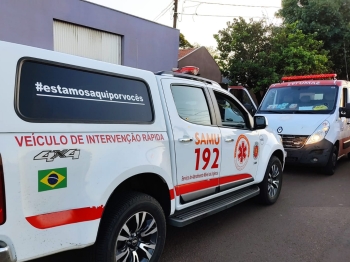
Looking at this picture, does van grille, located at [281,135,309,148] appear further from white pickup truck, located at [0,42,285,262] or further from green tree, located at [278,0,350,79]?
green tree, located at [278,0,350,79]

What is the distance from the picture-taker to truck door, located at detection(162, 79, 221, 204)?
337 cm

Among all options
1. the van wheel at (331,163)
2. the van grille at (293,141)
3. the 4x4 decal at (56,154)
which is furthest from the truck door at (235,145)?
the van wheel at (331,163)

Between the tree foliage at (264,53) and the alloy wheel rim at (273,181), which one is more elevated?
the tree foliage at (264,53)

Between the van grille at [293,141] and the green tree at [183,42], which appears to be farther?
the green tree at [183,42]

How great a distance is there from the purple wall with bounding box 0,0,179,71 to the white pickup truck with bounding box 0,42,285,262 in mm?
5873

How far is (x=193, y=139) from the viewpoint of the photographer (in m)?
3.51

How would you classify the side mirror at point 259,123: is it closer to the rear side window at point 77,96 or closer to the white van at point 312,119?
the rear side window at point 77,96

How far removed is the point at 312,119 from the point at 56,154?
6274 mm

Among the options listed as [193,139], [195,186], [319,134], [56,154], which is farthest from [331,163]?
[56,154]

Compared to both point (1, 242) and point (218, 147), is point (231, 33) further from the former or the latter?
point (1, 242)

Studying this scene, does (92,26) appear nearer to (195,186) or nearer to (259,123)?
(259,123)

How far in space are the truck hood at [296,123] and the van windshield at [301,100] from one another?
0.77 feet

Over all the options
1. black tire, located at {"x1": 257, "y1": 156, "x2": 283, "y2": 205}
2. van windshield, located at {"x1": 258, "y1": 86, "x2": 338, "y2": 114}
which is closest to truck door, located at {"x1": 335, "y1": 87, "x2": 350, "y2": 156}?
van windshield, located at {"x1": 258, "y1": 86, "x2": 338, "y2": 114}

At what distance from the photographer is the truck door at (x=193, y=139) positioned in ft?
11.0
